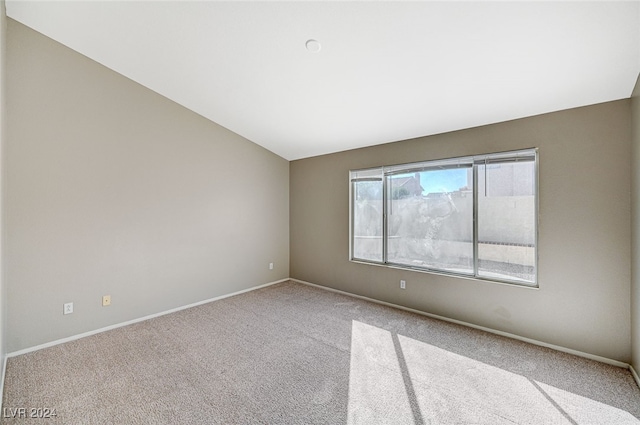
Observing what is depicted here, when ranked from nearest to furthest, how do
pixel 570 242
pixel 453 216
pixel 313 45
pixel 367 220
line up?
1. pixel 313 45
2. pixel 570 242
3. pixel 453 216
4. pixel 367 220

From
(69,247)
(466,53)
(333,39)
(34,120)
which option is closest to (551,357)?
(466,53)

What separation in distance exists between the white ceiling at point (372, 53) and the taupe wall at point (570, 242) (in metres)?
0.19

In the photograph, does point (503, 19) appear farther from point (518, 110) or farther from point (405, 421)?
point (405, 421)

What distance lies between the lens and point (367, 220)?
4.21 metres

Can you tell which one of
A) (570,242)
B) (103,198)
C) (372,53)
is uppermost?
(372,53)

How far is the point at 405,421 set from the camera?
1.71m

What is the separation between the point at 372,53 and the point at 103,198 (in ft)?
10.4

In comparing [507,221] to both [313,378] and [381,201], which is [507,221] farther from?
[313,378]

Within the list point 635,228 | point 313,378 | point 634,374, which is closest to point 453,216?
point 635,228

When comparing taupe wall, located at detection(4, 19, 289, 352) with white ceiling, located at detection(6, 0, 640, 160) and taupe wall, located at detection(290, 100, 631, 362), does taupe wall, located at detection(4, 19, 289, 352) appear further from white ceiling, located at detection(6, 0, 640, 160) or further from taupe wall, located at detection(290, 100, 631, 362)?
taupe wall, located at detection(290, 100, 631, 362)

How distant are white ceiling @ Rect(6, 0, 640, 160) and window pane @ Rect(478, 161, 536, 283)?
0.60 metres

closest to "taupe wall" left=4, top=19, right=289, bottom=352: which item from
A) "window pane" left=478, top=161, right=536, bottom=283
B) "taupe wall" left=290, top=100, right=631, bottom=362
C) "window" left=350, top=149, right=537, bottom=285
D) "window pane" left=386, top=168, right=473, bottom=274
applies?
"window" left=350, top=149, right=537, bottom=285

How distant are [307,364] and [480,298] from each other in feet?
6.80

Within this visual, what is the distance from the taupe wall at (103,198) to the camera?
2.51 m
